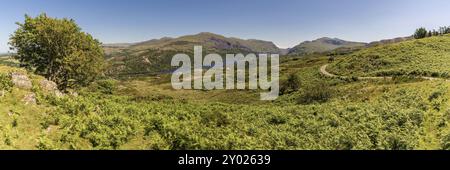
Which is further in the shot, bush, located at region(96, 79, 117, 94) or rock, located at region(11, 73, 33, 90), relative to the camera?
bush, located at region(96, 79, 117, 94)

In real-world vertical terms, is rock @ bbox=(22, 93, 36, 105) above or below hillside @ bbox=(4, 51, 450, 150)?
above

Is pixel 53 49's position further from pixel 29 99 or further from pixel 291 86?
pixel 291 86

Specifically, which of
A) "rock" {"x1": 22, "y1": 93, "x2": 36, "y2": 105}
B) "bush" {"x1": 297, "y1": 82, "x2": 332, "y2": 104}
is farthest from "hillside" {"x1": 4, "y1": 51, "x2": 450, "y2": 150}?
"bush" {"x1": 297, "y1": 82, "x2": 332, "y2": 104}

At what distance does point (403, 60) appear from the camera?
92188 millimetres

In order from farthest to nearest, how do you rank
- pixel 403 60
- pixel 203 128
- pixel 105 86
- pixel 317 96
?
pixel 403 60
pixel 105 86
pixel 317 96
pixel 203 128

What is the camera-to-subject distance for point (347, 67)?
346 ft

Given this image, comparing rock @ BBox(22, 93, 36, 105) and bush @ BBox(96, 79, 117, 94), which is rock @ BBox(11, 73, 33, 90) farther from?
bush @ BBox(96, 79, 117, 94)

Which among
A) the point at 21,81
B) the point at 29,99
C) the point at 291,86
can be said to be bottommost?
the point at 291,86

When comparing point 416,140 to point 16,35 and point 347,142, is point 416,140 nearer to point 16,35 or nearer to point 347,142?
point 347,142

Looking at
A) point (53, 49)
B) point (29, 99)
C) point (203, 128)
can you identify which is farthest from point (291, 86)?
point (29, 99)

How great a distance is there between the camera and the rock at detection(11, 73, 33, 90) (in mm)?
27422

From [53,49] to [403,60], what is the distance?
84.0 m

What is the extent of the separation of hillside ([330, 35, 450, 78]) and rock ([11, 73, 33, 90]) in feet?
218
